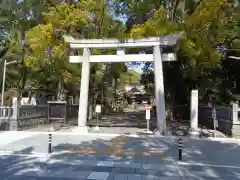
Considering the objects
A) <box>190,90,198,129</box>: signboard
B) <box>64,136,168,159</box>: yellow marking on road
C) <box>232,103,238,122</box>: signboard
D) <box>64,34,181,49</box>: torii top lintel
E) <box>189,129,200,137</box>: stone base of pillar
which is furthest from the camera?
<box>64,34,181,49</box>: torii top lintel

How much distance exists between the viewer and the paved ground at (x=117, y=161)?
834cm

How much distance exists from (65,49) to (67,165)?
52.0ft

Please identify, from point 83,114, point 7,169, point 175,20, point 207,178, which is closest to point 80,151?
point 7,169

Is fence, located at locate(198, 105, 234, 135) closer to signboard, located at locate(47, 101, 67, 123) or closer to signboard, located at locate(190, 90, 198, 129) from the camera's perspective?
signboard, located at locate(190, 90, 198, 129)

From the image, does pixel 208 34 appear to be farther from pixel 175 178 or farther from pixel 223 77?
pixel 175 178

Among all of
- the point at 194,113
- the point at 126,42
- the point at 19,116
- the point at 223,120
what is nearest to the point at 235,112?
the point at 194,113

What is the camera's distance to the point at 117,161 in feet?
33.3

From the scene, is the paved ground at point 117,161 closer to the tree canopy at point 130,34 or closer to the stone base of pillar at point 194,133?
the stone base of pillar at point 194,133

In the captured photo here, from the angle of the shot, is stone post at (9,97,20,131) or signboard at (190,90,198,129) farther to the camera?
stone post at (9,97,20,131)

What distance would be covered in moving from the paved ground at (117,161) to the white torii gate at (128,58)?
428 centimetres

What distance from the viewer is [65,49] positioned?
947 inches

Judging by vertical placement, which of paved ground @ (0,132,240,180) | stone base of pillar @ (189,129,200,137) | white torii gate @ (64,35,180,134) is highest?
white torii gate @ (64,35,180,134)

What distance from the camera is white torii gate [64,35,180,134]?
18.6m

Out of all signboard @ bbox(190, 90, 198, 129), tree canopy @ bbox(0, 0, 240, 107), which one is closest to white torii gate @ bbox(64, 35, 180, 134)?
signboard @ bbox(190, 90, 198, 129)
